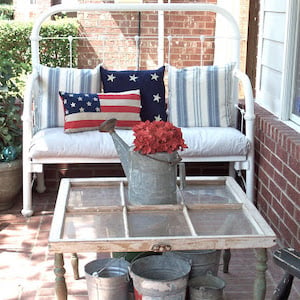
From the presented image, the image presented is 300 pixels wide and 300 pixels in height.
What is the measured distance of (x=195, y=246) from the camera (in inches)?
88.8

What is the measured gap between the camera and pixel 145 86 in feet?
13.5

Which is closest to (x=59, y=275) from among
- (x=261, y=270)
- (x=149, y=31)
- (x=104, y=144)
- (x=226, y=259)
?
(x=261, y=270)

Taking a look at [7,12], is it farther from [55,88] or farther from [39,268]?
[39,268]

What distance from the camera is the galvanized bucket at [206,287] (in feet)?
7.89

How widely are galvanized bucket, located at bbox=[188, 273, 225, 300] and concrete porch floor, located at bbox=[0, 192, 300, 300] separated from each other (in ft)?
1.17

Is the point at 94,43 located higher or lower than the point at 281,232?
higher

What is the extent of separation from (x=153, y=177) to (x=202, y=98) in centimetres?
169

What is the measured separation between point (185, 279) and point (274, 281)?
0.86 meters

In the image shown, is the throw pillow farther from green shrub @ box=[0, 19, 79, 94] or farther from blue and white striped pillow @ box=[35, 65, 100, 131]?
green shrub @ box=[0, 19, 79, 94]

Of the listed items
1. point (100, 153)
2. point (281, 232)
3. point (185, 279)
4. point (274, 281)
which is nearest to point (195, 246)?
point (185, 279)

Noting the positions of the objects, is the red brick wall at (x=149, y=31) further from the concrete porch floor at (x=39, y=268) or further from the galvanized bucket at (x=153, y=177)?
the galvanized bucket at (x=153, y=177)

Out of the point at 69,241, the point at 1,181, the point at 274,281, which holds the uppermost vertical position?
the point at 69,241

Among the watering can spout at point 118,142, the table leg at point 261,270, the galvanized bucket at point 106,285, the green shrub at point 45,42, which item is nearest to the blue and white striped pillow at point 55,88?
the watering can spout at point 118,142

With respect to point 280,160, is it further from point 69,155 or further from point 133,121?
point 69,155
